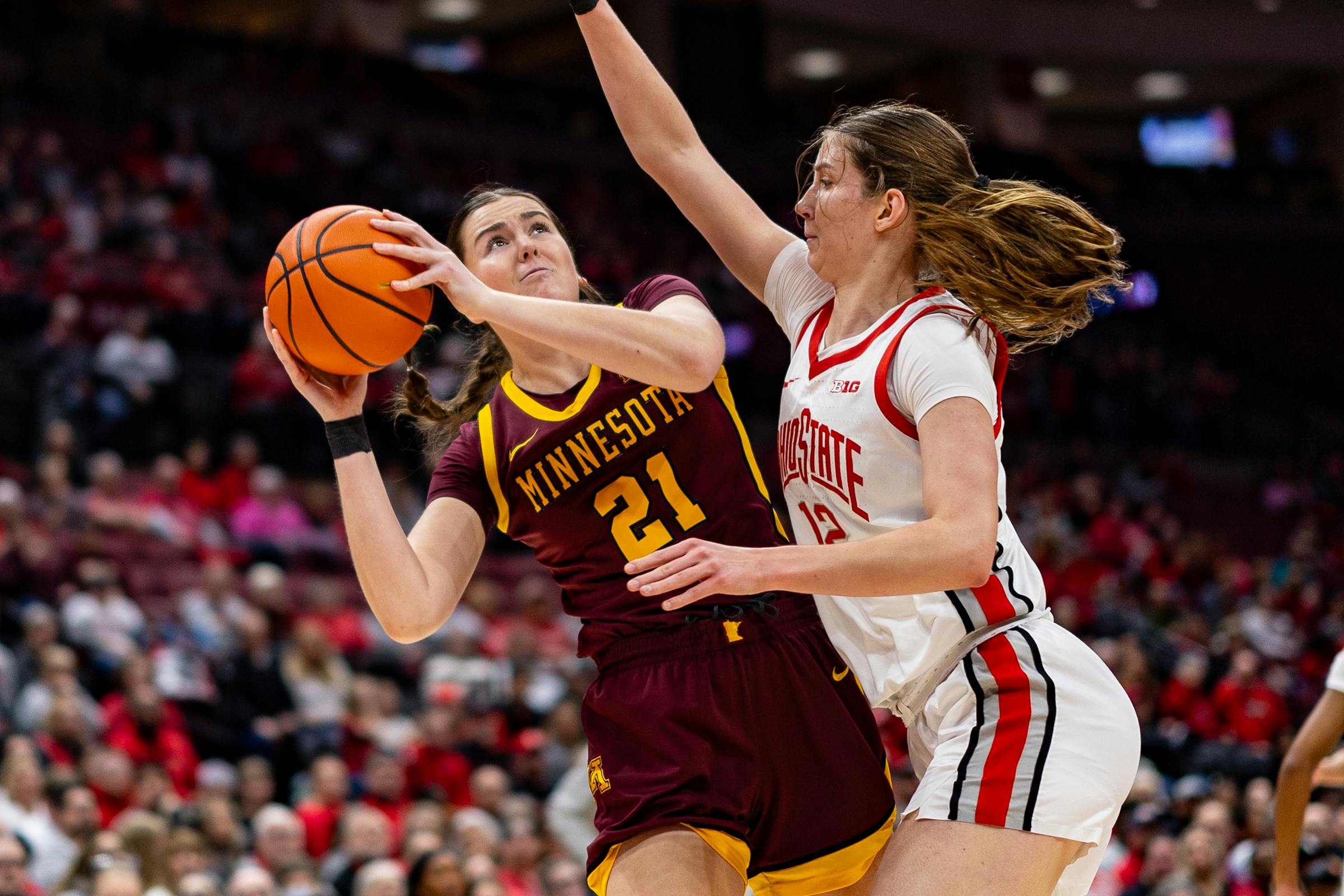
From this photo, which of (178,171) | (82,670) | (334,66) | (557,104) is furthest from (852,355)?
(557,104)

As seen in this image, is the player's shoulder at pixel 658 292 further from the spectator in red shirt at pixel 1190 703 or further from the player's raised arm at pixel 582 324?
the spectator in red shirt at pixel 1190 703

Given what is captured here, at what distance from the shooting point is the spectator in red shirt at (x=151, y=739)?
27.6 ft

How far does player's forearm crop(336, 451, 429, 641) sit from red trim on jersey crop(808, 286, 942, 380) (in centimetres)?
94

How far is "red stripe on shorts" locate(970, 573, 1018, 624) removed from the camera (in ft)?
9.37

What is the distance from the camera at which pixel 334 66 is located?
2011cm

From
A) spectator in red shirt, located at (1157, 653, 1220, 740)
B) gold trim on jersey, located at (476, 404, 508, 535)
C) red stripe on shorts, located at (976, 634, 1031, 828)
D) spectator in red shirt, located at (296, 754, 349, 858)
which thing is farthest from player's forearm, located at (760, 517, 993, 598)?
spectator in red shirt, located at (1157, 653, 1220, 740)

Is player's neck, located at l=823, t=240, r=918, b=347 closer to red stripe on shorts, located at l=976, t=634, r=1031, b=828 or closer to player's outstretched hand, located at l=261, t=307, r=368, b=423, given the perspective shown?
red stripe on shorts, located at l=976, t=634, r=1031, b=828

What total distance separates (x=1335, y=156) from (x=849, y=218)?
27269mm

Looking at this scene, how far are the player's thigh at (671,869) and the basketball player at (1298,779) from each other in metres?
1.99

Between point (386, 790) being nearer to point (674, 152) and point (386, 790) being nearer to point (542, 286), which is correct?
point (542, 286)

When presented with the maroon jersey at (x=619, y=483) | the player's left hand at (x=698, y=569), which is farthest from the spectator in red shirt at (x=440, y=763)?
the player's left hand at (x=698, y=569)

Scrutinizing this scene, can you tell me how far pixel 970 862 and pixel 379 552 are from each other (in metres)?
1.35

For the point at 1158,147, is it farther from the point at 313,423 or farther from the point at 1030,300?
the point at 1030,300

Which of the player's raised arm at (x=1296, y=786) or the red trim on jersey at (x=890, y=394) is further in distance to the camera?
the player's raised arm at (x=1296, y=786)
